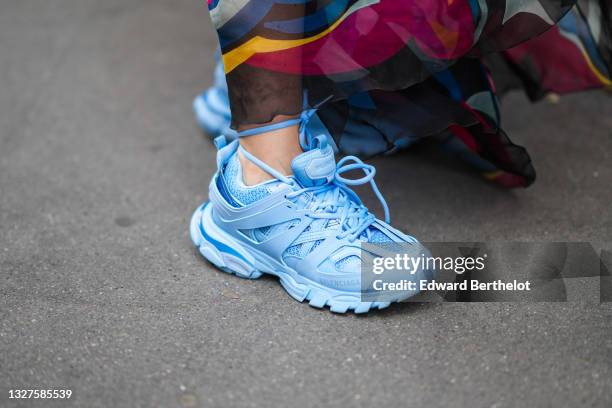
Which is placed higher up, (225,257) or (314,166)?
(314,166)

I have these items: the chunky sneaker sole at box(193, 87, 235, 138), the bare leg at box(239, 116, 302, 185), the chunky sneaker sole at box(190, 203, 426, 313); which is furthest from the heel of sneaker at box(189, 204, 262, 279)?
the chunky sneaker sole at box(193, 87, 235, 138)

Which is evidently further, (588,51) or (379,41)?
(588,51)

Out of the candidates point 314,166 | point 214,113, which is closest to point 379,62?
point 314,166

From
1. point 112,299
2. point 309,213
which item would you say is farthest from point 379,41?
point 112,299

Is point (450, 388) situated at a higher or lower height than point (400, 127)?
lower

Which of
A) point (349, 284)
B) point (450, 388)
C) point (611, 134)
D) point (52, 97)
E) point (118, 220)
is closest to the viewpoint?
point (450, 388)

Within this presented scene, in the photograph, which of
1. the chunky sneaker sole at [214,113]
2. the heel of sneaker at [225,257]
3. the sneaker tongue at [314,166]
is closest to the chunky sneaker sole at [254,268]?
the heel of sneaker at [225,257]

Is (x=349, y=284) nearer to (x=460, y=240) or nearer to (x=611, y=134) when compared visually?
(x=460, y=240)

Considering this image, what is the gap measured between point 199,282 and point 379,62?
40 cm

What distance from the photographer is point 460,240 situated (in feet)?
3.49

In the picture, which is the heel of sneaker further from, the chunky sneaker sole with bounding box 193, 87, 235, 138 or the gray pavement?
the chunky sneaker sole with bounding box 193, 87, 235, 138

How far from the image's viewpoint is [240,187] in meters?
0.93

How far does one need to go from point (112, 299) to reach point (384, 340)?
370 mm

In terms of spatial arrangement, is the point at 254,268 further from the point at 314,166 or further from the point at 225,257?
the point at 314,166
